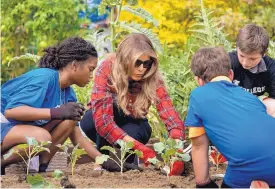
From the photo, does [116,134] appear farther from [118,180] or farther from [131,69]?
[118,180]

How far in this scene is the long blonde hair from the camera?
5422mm

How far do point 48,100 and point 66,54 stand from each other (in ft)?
1.25

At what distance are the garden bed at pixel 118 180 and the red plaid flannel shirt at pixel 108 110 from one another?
0.29 m

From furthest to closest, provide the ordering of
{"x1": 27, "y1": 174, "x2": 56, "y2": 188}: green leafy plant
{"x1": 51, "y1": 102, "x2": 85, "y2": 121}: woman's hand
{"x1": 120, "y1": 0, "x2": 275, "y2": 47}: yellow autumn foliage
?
{"x1": 120, "y1": 0, "x2": 275, "y2": 47}: yellow autumn foliage → {"x1": 51, "y1": 102, "x2": 85, "y2": 121}: woman's hand → {"x1": 27, "y1": 174, "x2": 56, "y2": 188}: green leafy plant

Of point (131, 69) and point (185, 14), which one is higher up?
point (185, 14)

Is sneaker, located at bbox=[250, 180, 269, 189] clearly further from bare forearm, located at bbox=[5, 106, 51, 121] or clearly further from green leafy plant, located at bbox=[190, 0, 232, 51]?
green leafy plant, located at bbox=[190, 0, 232, 51]

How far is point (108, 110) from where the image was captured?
5.46 m

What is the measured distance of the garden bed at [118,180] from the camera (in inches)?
181

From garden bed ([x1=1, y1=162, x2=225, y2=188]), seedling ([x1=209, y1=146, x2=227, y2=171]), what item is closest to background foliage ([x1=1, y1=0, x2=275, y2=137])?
seedling ([x1=209, y1=146, x2=227, y2=171])

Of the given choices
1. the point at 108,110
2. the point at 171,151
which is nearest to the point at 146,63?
the point at 108,110

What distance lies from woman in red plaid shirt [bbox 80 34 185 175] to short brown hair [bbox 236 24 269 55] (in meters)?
0.62

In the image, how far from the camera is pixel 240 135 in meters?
4.33

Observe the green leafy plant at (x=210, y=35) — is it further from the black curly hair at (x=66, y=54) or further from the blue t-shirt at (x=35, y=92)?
the blue t-shirt at (x=35, y=92)

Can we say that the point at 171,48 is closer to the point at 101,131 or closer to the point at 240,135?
the point at 101,131
